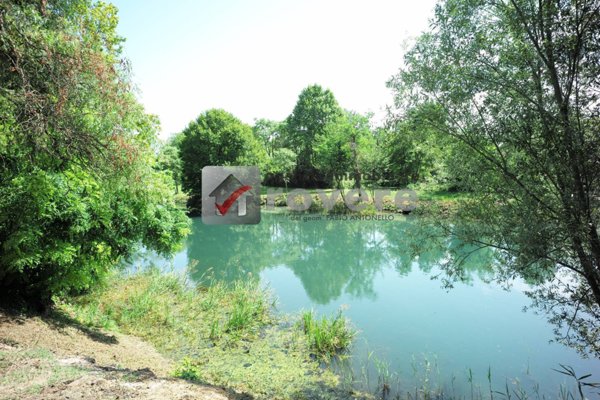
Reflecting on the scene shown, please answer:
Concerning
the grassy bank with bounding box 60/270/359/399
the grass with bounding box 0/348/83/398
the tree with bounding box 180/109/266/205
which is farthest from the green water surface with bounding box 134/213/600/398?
the tree with bounding box 180/109/266/205

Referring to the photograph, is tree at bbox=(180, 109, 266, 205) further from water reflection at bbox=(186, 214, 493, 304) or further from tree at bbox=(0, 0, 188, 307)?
tree at bbox=(0, 0, 188, 307)

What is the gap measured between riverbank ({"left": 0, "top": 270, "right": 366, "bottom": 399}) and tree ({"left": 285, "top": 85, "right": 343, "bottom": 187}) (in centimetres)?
3282

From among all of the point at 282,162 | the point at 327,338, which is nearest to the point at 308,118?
the point at 282,162

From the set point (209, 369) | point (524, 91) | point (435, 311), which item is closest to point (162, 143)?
point (209, 369)

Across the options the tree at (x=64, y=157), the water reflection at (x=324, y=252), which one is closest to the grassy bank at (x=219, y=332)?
the tree at (x=64, y=157)

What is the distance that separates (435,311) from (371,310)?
1910 mm

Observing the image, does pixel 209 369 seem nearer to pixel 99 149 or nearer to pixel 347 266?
pixel 99 149

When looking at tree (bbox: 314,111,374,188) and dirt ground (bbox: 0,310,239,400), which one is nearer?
dirt ground (bbox: 0,310,239,400)

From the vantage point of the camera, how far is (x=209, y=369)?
6.26 meters

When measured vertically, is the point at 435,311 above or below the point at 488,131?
below

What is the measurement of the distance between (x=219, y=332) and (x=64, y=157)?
477 centimetres

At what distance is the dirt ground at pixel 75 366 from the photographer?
375 centimetres

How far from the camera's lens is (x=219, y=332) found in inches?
301

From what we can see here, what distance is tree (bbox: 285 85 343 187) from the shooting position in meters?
42.2
